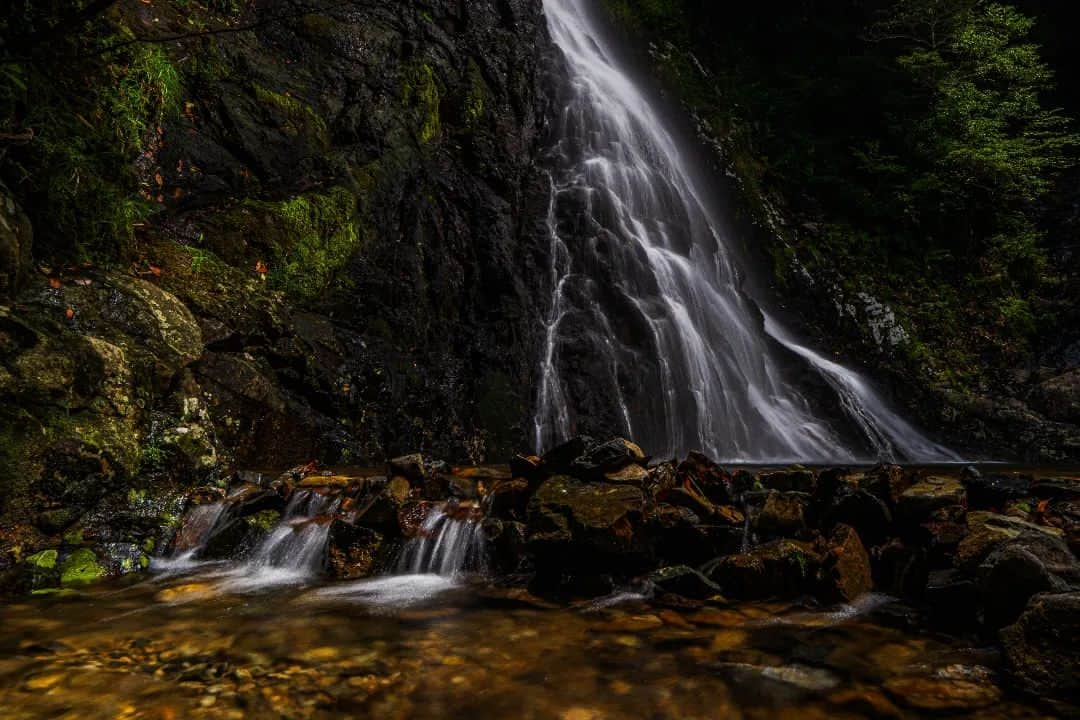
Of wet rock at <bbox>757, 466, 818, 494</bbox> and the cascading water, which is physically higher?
the cascading water

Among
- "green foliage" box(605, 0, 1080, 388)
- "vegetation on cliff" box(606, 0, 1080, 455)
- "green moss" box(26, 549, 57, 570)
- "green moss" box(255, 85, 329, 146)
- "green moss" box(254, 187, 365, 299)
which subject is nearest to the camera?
"green moss" box(26, 549, 57, 570)

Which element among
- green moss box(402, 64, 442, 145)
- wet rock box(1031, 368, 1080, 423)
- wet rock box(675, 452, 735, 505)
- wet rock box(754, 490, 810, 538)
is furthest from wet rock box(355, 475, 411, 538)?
wet rock box(1031, 368, 1080, 423)

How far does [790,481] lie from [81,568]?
5.26 m

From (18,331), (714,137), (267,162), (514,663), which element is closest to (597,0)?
(714,137)

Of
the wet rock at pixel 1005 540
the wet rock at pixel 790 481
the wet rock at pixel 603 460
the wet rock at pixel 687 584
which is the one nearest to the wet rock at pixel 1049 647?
the wet rock at pixel 1005 540

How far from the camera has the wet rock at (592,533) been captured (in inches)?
154

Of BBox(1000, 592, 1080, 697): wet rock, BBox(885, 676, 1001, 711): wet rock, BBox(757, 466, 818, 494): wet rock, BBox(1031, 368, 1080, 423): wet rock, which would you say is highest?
BBox(1031, 368, 1080, 423): wet rock

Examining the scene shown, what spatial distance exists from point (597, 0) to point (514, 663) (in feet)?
64.2

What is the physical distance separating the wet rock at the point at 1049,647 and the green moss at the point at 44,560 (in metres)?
5.46

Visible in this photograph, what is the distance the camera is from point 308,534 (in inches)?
184

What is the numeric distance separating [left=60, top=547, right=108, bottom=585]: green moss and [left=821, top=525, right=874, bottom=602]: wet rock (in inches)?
189

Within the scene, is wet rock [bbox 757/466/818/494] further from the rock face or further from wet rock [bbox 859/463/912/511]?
the rock face

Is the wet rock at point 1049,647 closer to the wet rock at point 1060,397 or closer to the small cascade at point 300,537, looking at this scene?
the small cascade at point 300,537

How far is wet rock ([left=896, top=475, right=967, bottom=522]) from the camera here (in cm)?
391
